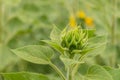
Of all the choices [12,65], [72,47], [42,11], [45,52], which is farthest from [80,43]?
[42,11]

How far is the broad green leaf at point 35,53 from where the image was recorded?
4.77 ft

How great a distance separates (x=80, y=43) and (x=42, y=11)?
7.24 feet

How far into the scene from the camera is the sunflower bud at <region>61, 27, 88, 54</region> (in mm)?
1422

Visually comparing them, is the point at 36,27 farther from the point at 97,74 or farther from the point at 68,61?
the point at 68,61

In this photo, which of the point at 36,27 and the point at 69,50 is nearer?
the point at 69,50

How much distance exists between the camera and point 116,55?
306cm

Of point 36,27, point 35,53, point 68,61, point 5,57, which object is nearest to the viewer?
point 68,61

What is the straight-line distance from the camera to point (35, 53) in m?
1.48

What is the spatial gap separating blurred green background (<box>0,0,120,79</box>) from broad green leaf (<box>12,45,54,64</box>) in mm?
1250

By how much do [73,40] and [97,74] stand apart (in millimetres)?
162

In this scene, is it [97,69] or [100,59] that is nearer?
[97,69]

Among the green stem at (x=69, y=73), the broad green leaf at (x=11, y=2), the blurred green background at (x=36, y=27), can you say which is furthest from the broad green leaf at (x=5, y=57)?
the green stem at (x=69, y=73)

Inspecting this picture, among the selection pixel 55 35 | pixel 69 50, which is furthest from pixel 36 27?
pixel 69 50

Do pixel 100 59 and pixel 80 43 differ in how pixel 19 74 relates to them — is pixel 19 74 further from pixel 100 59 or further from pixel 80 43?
pixel 100 59
